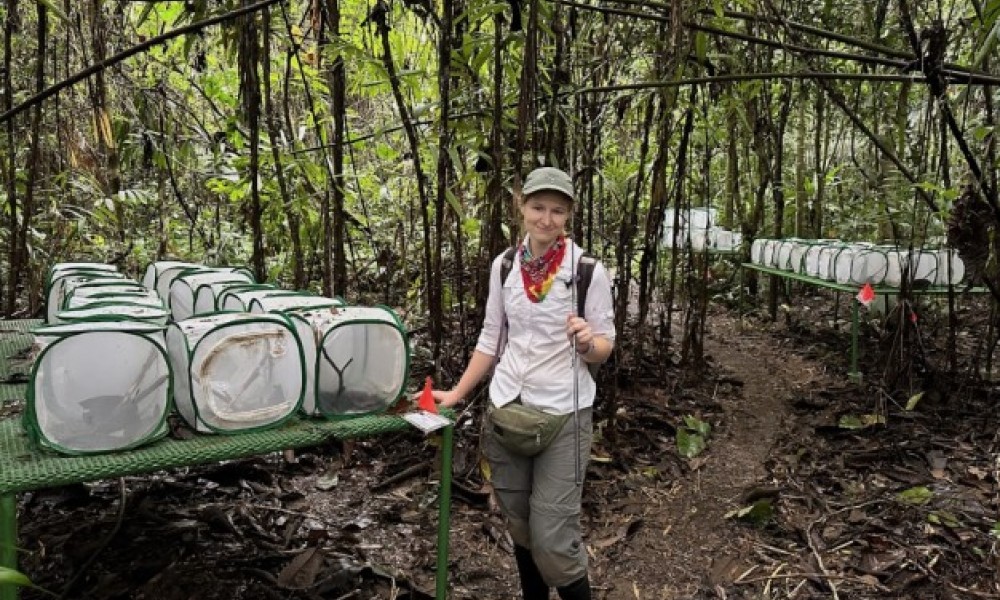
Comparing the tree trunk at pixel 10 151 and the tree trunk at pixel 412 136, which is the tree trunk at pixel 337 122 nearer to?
the tree trunk at pixel 412 136

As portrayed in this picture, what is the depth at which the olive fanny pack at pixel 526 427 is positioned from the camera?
69.6 inches

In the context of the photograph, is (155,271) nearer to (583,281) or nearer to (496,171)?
(496,171)

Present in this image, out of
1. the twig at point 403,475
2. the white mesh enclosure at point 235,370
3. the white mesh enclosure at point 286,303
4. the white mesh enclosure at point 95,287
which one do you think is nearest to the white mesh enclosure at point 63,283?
the white mesh enclosure at point 95,287

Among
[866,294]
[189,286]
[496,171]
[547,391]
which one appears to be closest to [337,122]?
[496,171]

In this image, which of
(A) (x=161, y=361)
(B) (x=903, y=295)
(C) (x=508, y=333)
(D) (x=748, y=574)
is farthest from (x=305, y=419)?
(B) (x=903, y=295)

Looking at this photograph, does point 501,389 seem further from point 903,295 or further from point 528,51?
point 903,295

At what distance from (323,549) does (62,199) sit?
11.3 feet

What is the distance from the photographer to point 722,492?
300 centimetres

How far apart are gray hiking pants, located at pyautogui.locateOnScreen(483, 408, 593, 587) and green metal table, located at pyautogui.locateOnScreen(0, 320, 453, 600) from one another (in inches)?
8.1

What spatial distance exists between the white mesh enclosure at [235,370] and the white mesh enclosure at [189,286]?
0.75 metres

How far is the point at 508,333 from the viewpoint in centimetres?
192

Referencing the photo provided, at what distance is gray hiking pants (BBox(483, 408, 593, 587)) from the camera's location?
5.79 feet

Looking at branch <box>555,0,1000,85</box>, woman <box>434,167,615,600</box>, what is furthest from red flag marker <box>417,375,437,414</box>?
branch <box>555,0,1000,85</box>

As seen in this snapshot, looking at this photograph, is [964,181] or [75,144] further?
[75,144]
